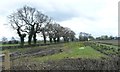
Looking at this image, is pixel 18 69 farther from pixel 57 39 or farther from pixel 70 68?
pixel 57 39

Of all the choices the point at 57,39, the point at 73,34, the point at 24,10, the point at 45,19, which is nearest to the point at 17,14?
the point at 24,10

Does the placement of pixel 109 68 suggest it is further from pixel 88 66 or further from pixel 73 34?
pixel 73 34

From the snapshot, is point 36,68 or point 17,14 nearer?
point 36,68

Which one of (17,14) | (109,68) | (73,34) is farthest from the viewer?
(73,34)

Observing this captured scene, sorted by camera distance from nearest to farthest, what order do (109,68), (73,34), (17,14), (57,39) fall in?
(109,68) < (17,14) < (57,39) < (73,34)

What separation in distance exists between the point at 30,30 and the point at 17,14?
606 centimetres

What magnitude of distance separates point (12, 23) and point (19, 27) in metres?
2.22

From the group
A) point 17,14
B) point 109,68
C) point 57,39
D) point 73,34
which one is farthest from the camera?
point 73,34

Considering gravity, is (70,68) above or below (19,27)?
below

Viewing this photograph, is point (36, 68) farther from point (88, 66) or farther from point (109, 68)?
point (109, 68)

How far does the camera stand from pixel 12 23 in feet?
268

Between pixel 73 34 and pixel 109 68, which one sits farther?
pixel 73 34

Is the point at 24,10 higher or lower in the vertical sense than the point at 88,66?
higher

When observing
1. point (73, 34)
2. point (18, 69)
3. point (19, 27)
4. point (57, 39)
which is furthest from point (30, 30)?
point (18, 69)
